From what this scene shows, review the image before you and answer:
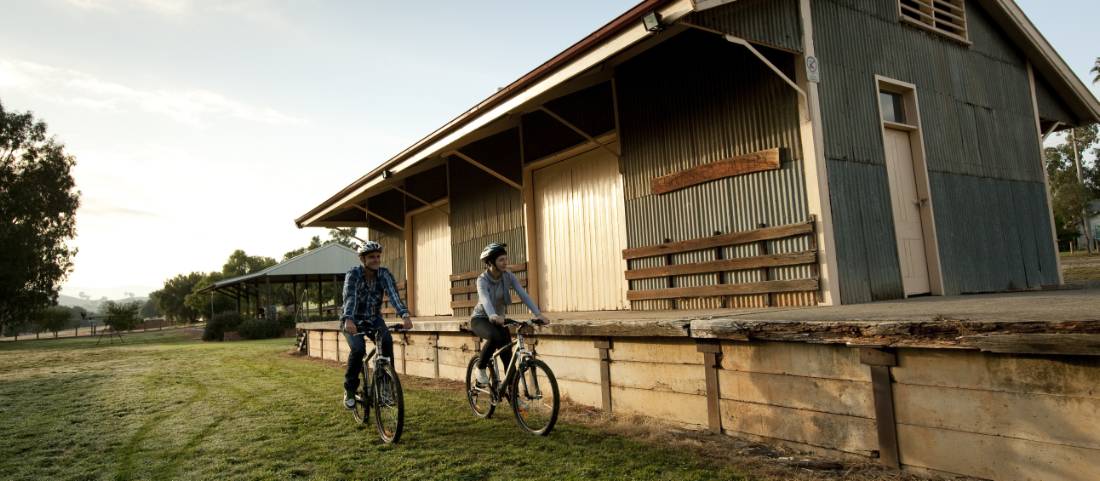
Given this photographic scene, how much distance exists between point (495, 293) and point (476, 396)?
125cm

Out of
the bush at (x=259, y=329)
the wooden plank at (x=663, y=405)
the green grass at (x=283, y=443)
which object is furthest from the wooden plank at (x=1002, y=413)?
the bush at (x=259, y=329)

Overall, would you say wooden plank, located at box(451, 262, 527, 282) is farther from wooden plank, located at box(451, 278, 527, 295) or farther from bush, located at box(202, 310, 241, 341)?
bush, located at box(202, 310, 241, 341)

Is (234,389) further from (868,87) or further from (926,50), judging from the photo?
(926,50)

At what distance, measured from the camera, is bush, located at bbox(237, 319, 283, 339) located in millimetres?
28531

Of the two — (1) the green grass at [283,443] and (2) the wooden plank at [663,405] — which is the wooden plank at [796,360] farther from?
(1) the green grass at [283,443]

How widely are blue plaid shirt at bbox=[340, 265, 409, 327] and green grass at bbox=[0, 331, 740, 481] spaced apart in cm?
113

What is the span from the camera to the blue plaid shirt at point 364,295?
20.6 feet

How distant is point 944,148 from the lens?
30.2 feet

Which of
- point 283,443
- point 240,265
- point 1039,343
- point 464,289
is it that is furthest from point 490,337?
point 240,265

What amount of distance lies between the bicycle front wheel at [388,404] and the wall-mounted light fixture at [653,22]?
4.29 meters

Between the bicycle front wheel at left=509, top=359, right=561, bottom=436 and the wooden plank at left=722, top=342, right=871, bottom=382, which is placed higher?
the wooden plank at left=722, top=342, right=871, bottom=382

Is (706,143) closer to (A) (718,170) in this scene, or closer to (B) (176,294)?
(A) (718,170)

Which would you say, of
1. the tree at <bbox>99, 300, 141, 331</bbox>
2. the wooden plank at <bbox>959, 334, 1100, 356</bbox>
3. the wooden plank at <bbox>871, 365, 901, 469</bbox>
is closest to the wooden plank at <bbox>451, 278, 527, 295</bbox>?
the wooden plank at <bbox>871, 365, 901, 469</bbox>

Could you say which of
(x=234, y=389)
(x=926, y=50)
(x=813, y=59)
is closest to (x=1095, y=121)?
(x=926, y=50)
